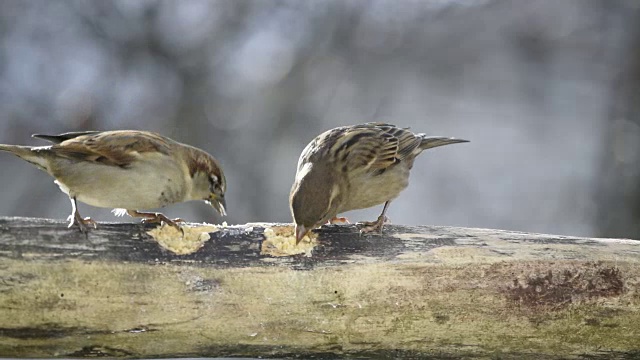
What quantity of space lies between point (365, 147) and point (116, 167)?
3.78 feet

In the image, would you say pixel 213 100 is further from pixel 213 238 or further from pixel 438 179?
pixel 213 238

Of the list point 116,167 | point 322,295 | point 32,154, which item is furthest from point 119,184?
point 322,295

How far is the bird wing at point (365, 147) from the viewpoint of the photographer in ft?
13.8

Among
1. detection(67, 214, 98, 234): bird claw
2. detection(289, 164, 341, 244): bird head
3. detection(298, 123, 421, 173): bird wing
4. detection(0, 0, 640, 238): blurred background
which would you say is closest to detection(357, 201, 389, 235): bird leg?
detection(289, 164, 341, 244): bird head

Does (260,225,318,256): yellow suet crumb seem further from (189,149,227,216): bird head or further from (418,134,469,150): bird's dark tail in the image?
(418,134,469,150): bird's dark tail

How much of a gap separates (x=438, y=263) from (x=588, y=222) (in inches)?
168

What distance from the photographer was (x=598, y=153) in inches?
298

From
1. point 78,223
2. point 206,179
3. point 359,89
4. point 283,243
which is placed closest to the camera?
point 78,223

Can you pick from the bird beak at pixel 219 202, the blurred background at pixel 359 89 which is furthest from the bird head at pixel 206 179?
the blurred background at pixel 359 89

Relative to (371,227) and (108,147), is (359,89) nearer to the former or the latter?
(108,147)

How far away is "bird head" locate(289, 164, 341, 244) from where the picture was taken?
3.62m

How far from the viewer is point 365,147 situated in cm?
438

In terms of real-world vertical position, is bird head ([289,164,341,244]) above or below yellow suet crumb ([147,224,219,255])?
above

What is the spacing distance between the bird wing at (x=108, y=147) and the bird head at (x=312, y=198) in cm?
62
